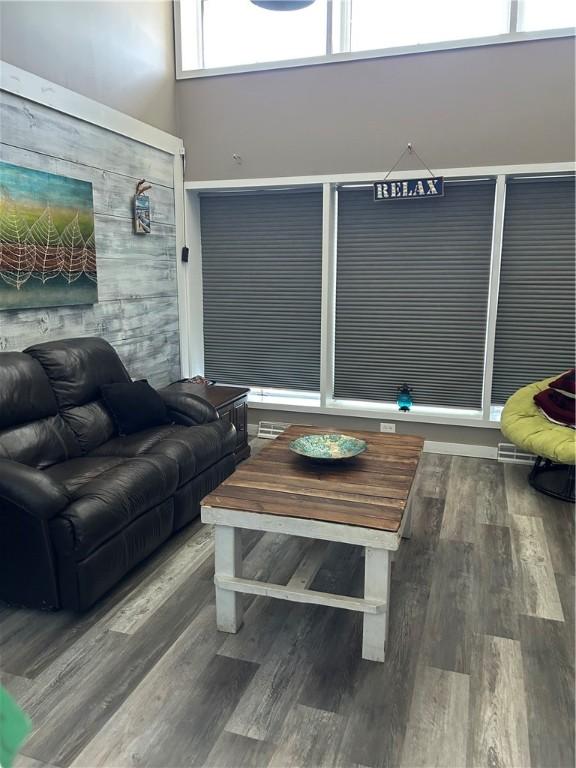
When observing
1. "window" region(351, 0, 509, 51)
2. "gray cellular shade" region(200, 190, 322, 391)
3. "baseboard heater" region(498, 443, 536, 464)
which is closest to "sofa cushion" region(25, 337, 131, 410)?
"gray cellular shade" region(200, 190, 322, 391)

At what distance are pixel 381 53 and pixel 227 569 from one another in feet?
12.9

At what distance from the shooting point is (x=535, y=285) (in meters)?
4.26

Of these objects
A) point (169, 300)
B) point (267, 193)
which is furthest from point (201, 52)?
point (169, 300)

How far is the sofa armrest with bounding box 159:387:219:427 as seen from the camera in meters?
3.62

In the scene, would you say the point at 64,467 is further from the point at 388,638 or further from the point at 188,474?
the point at 388,638

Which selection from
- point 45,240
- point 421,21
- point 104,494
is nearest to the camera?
point 104,494

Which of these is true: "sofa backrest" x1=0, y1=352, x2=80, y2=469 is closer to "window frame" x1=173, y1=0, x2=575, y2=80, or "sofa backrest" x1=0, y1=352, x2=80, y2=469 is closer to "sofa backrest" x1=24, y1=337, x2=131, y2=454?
"sofa backrest" x1=24, y1=337, x2=131, y2=454

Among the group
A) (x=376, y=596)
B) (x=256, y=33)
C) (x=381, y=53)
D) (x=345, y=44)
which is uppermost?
(x=256, y=33)

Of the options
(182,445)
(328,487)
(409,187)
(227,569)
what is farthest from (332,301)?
(227,569)

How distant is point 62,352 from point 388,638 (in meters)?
2.33

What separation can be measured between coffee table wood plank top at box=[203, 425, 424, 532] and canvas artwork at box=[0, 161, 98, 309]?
1.74 m

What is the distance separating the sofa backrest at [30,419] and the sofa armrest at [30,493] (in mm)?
486

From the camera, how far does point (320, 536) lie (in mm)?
2119

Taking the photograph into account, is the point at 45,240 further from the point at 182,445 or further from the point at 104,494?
the point at 104,494
